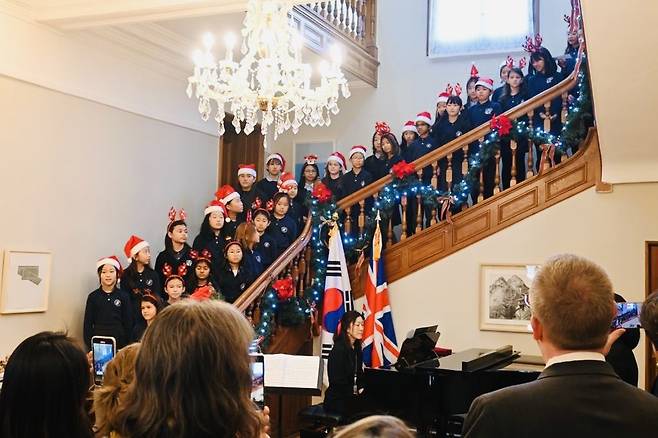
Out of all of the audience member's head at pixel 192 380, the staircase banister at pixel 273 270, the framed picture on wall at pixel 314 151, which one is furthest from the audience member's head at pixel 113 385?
the framed picture on wall at pixel 314 151

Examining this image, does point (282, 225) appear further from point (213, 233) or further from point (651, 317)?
point (651, 317)

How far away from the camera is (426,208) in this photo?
724 cm

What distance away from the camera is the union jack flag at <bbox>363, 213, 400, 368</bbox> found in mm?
6973

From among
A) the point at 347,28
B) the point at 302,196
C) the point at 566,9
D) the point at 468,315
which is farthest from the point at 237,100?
the point at 566,9

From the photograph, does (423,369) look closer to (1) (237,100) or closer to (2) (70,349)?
(1) (237,100)

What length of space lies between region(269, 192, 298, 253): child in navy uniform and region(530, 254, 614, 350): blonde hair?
5.54 meters

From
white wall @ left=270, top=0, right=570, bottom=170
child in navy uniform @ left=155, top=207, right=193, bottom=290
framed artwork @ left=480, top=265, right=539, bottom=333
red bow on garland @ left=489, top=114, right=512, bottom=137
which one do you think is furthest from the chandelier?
white wall @ left=270, top=0, right=570, bottom=170

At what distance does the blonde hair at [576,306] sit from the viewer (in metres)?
1.59

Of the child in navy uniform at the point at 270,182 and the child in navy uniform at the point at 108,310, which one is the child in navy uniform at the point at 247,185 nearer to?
the child in navy uniform at the point at 270,182

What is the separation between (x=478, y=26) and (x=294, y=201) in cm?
367

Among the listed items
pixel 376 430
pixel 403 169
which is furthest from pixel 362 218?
pixel 376 430

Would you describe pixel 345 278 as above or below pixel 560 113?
below

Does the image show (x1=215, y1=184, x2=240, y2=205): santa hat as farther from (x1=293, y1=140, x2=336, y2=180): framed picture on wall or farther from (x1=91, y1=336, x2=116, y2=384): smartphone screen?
(x1=91, y1=336, x2=116, y2=384): smartphone screen

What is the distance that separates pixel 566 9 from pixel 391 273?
425cm
